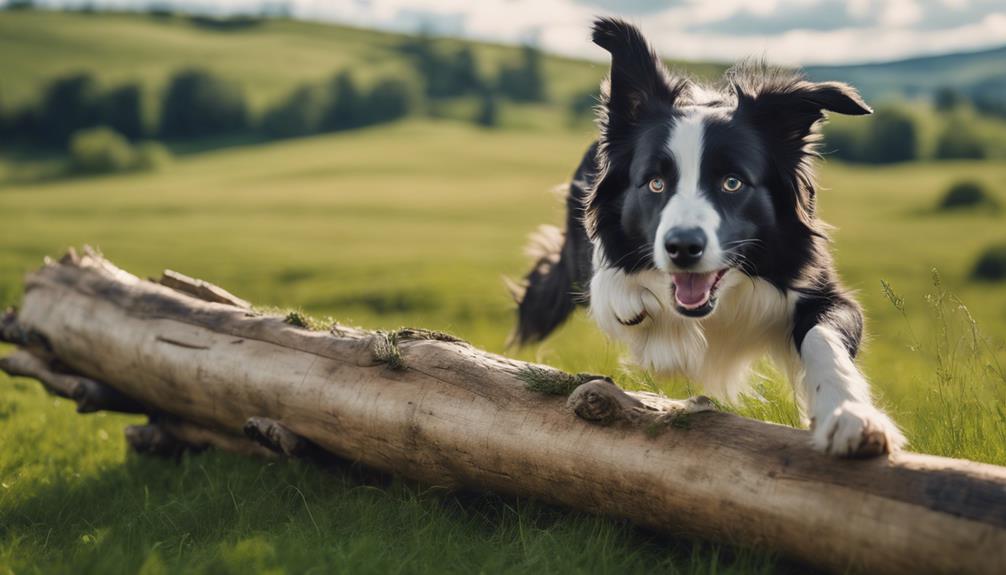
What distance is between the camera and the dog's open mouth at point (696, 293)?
4.51m

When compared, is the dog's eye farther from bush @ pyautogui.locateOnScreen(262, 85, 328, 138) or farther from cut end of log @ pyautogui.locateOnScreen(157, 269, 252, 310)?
bush @ pyautogui.locateOnScreen(262, 85, 328, 138)

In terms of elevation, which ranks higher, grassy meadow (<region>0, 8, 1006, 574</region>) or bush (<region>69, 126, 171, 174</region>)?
grassy meadow (<region>0, 8, 1006, 574</region>)

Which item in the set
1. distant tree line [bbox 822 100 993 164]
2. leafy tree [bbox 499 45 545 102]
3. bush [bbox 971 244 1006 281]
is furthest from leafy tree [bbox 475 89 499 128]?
bush [bbox 971 244 1006 281]

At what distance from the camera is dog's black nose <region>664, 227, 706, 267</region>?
4145 millimetres

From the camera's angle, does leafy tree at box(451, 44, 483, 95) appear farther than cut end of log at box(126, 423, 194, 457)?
Yes

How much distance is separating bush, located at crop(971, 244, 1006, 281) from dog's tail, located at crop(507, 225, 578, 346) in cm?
1885

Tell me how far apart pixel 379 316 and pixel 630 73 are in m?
11.3

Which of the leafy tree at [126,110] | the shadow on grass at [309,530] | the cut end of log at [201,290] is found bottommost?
the leafy tree at [126,110]

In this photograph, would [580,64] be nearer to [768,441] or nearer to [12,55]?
[12,55]

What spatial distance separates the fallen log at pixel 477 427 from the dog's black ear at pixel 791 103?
1.70 m

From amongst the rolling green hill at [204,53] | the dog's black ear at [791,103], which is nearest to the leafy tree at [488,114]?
the rolling green hill at [204,53]

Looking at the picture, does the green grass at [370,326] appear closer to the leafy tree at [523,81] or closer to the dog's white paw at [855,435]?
the dog's white paw at [855,435]

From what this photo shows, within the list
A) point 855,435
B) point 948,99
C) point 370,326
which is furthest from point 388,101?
point 855,435

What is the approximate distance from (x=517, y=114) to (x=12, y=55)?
44.4 meters
